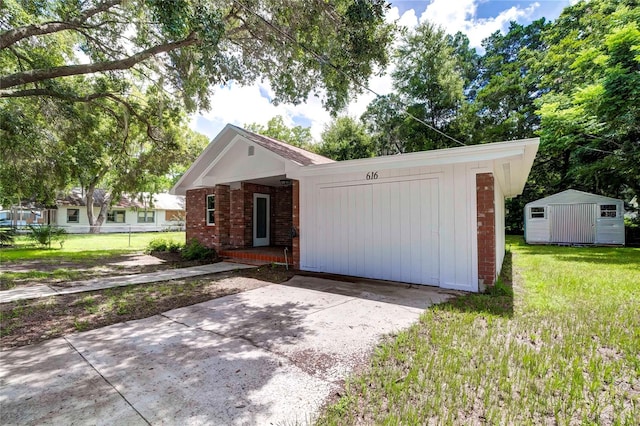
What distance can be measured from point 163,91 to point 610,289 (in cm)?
1357

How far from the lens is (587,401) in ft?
8.29

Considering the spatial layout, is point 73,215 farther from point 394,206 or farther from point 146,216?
point 394,206

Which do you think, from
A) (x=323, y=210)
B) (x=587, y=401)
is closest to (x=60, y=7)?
(x=323, y=210)

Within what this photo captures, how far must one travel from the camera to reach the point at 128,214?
32.4m

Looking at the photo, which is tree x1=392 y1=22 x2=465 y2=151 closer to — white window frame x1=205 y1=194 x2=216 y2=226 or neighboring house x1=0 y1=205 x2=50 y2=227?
white window frame x1=205 y1=194 x2=216 y2=226

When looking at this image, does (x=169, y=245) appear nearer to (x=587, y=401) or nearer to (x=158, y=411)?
(x=158, y=411)

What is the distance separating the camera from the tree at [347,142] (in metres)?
26.2

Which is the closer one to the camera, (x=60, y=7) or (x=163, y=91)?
(x=60, y=7)

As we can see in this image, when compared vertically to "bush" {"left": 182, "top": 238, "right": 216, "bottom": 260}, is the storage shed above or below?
above

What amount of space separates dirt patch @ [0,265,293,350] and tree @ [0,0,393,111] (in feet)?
15.3

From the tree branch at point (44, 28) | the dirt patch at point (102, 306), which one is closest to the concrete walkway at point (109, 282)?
the dirt patch at point (102, 306)

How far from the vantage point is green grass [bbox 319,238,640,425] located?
2354mm

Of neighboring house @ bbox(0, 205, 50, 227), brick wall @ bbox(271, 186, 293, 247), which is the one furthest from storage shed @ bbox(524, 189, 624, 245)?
neighboring house @ bbox(0, 205, 50, 227)

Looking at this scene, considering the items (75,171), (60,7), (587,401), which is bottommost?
(587,401)
